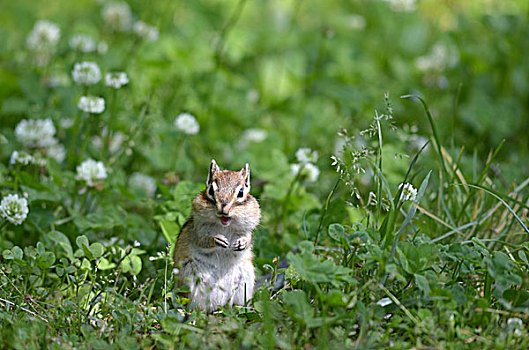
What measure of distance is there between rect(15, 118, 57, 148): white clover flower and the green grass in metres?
0.08

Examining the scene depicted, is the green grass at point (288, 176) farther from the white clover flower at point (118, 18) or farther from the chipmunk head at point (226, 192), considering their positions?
the chipmunk head at point (226, 192)

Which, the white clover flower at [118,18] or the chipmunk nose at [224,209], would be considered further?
the white clover flower at [118,18]

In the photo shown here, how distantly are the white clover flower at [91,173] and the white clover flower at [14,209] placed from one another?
1.31ft

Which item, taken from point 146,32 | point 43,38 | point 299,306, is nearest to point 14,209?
point 299,306

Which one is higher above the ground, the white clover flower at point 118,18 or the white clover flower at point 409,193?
the white clover flower at point 118,18

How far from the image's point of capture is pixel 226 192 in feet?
9.69

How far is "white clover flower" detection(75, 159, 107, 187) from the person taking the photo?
3748 mm

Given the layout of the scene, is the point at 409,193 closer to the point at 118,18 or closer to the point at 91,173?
the point at 91,173

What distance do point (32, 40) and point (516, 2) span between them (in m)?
5.25

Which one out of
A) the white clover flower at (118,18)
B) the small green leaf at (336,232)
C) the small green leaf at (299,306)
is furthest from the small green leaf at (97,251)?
the white clover flower at (118,18)

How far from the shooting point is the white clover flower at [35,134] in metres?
4.18

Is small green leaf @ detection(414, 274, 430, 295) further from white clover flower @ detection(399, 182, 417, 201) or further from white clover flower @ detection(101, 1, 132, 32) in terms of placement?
white clover flower @ detection(101, 1, 132, 32)

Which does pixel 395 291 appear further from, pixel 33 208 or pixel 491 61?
pixel 491 61

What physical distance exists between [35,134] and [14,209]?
91cm
